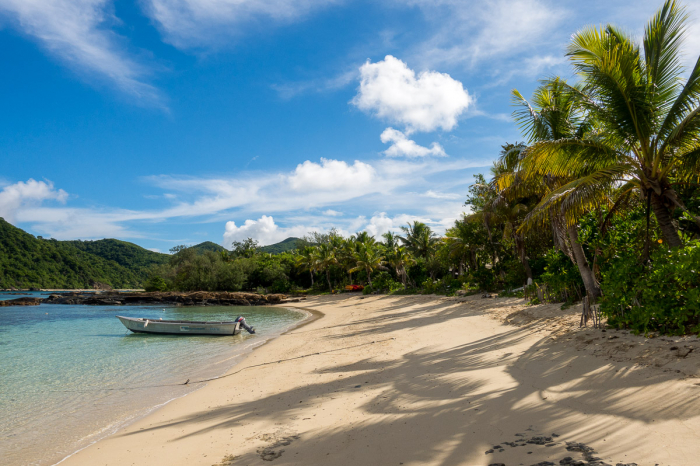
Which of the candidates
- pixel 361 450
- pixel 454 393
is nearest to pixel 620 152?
pixel 454 393

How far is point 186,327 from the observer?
1795 cm

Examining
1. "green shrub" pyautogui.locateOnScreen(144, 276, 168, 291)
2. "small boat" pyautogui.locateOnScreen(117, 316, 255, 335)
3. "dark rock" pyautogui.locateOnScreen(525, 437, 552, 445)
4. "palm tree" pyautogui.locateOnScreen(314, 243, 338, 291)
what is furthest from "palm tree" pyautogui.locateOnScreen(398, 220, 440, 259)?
"green shrub" pyautogui.locateOnScreen(144, 276, 168, 291)

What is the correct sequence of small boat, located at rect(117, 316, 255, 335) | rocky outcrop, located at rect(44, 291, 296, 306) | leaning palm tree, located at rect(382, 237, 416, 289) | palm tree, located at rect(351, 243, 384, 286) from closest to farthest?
small boat, located at rect(117, 316, 255, 335)
leaning palm tree, located at rect(382, 237, 416, 289)
palm tree, located at rect(351, 243, 384, 286)
rocky outcrop, located at rect(44, 291, 296, 306)

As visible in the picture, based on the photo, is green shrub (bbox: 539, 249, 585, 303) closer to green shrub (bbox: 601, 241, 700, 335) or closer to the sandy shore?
Answer: the sandy shore

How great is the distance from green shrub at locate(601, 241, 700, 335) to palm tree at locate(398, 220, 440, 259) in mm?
29601

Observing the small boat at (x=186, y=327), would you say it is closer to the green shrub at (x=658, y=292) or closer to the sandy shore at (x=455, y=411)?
the sandy shore at (x=455, y=411)

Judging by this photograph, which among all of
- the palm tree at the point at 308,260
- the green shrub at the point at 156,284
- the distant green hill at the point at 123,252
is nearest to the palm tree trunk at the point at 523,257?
the palm tree at the point at 308,260

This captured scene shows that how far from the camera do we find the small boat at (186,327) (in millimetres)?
17516

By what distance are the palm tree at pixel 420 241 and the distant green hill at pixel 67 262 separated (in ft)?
304

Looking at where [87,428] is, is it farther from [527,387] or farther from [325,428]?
[527,387]

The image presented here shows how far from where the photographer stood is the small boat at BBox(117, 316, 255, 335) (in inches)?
690

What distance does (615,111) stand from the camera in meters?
7.35

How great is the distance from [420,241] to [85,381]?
3100 cm

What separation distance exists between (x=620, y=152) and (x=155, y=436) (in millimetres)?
10163
